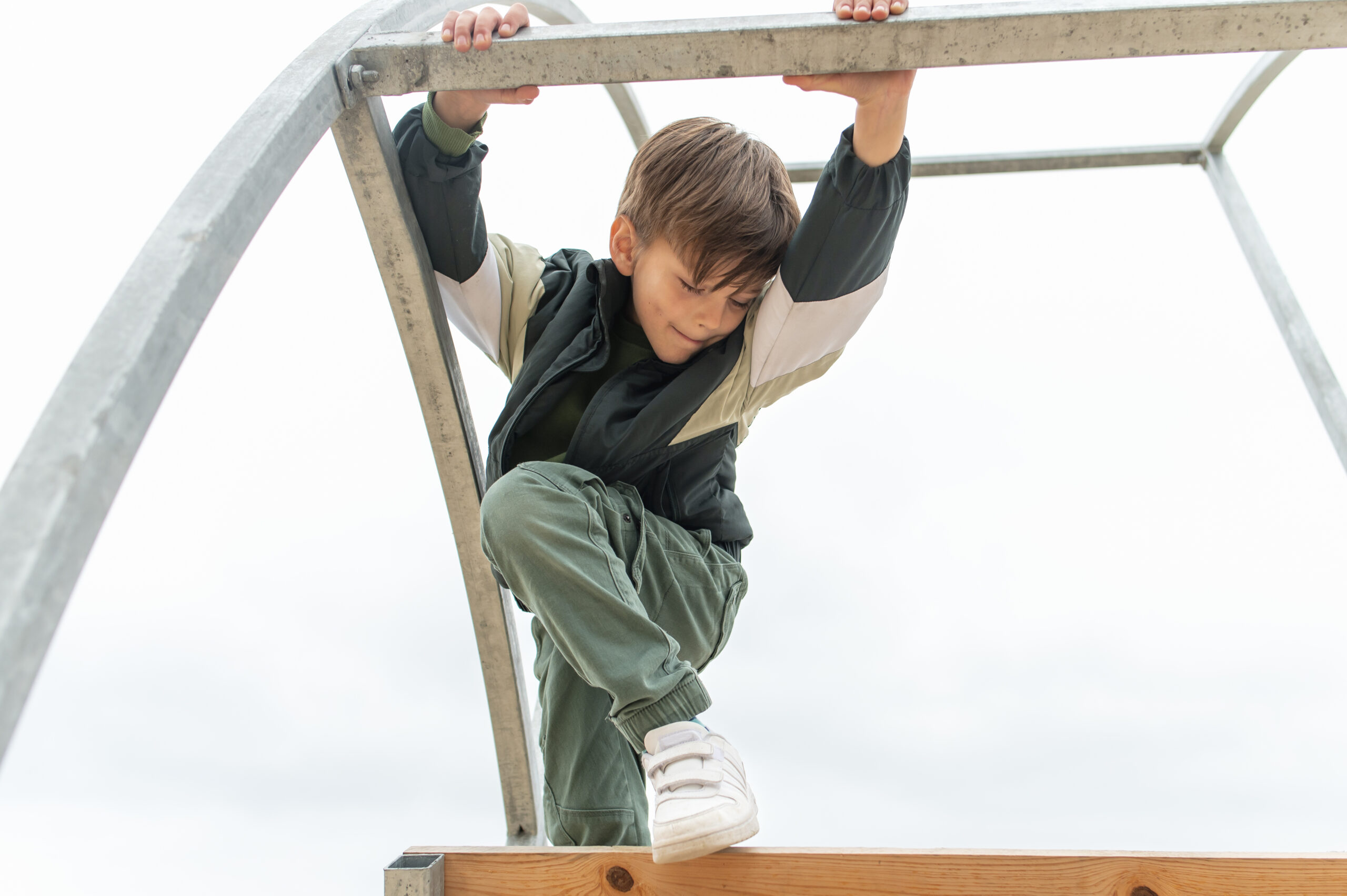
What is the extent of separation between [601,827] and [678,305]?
53 cm

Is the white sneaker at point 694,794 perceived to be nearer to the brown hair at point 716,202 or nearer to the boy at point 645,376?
the boy at point 645,376

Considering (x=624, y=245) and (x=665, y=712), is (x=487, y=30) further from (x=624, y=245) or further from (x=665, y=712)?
(x=665, y=712)

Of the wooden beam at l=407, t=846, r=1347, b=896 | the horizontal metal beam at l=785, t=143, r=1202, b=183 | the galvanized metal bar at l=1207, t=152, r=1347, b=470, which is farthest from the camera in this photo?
the horizontal metal beam at l=785, t=143, r=1202, b=183

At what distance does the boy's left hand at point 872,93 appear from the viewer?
0.65 m

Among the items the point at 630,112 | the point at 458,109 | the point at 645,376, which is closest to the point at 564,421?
the point at 645,376

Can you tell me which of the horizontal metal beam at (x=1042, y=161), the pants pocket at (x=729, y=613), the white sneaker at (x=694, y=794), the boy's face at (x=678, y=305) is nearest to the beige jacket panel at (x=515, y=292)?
the boy's face at (x=678, y=305)

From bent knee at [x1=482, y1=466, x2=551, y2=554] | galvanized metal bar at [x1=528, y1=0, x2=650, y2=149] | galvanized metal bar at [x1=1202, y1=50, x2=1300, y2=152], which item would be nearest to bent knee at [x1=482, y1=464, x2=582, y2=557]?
bent knee at [x1=482, y1=466, x2=551, y2=554]

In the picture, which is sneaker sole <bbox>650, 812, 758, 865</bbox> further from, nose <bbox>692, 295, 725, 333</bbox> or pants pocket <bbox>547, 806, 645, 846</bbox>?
nose <bbox>692, 295, 725, 333</bbox>

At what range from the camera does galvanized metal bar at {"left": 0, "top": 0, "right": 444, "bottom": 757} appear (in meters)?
0.34

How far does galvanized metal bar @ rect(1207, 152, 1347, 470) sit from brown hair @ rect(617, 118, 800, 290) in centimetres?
77

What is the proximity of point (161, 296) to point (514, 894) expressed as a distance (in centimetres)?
48

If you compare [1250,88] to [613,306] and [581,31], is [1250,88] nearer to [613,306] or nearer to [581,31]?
[613,306]

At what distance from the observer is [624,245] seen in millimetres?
983

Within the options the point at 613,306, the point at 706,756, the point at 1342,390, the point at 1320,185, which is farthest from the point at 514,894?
the point at 1320,185
